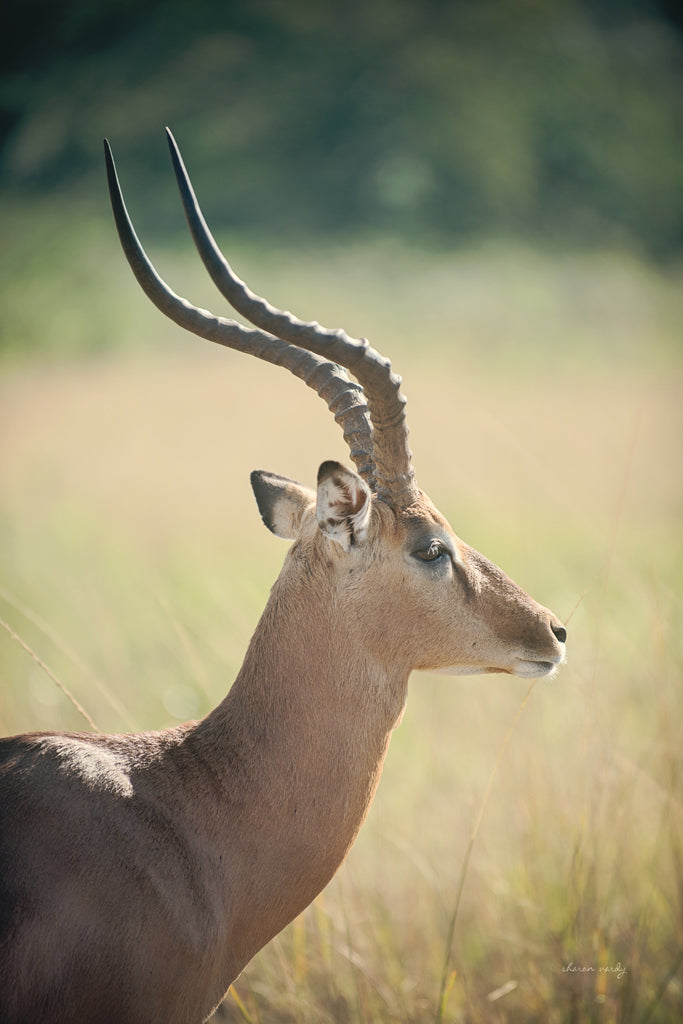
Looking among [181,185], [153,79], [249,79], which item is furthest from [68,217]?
[181,185]

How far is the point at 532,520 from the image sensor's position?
634 inches

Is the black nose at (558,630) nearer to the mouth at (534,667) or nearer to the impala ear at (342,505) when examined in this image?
the mouth at (534,667)

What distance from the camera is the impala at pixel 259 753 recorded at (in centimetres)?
286

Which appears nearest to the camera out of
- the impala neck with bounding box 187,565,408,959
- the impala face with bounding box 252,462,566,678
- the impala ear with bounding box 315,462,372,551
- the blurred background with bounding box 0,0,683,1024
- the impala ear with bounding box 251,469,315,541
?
the impala ear with bounding box 315,462,372,551

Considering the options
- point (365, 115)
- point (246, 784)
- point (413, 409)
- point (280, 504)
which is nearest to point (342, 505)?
point (280, 504)

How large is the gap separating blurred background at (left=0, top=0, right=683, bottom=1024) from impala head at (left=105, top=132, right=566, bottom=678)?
1.60 ft

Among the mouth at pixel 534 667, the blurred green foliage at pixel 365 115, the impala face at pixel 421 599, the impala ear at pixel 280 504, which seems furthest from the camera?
the blurred green foliage at pixel 365 115

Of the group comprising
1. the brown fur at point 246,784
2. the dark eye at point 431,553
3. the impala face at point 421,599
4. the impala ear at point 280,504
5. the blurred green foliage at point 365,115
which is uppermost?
the blurred green foliage at point 365,115

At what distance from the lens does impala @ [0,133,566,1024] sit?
113 inches

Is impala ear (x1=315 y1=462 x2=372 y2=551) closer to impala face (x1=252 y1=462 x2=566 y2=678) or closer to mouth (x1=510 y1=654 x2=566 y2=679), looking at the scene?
impala face (x1=252 y1=462 x2=566 y2=678)

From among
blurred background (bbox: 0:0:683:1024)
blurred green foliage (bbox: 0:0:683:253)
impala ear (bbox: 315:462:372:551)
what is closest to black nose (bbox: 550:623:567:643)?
blurred background (bbox: 0:0:683:1024)

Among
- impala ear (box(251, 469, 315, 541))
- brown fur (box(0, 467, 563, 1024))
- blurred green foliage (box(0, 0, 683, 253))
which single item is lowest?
brown fur (box(0, 467, 563, 1024))

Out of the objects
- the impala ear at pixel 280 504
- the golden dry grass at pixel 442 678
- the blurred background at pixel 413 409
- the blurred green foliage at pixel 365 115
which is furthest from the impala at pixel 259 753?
the blurred green foliage at pixel 365 115

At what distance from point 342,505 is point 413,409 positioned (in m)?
16.3
